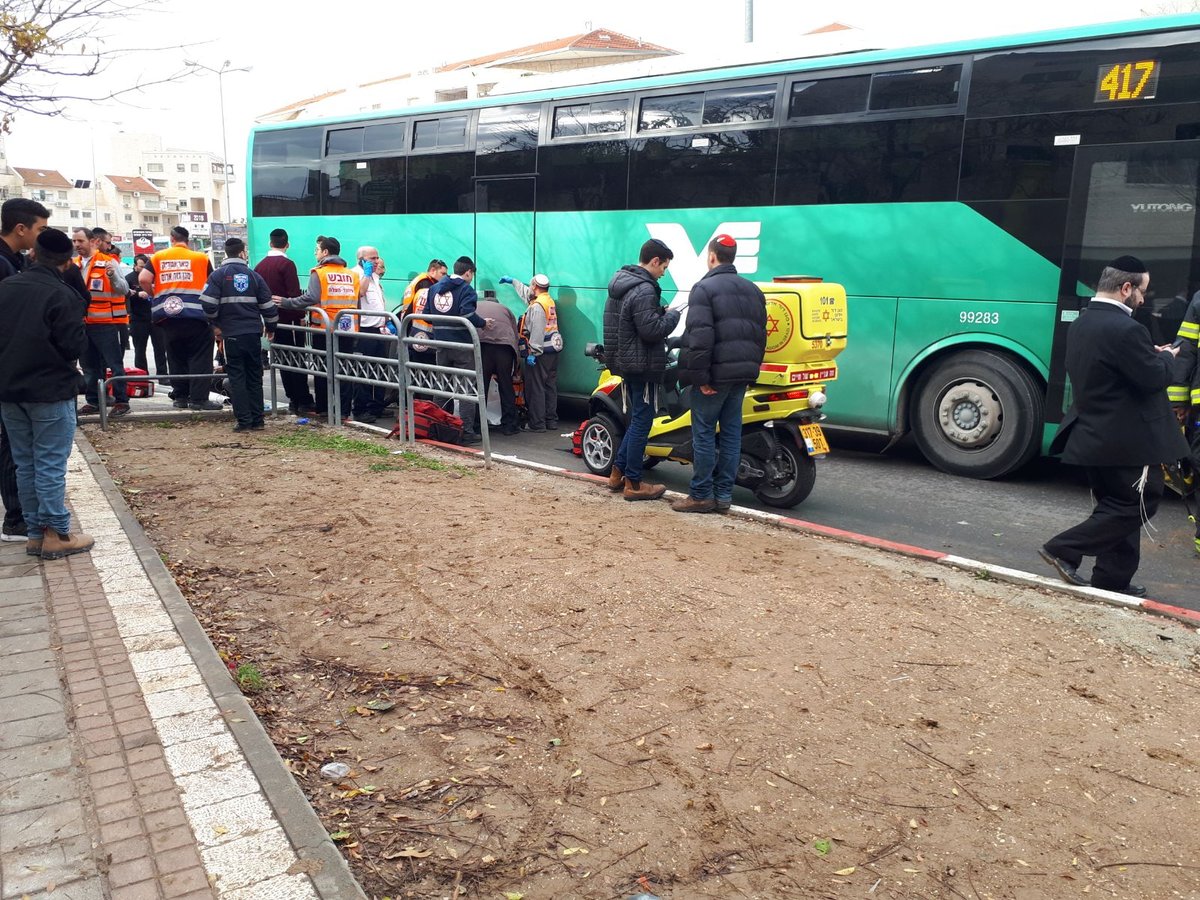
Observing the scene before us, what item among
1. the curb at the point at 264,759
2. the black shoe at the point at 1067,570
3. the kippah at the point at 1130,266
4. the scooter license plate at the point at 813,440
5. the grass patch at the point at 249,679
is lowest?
the grass patch at the point at 249,679

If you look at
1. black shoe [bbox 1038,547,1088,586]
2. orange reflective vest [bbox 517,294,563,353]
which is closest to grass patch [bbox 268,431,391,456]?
orange reflective vest [bbox 517,294,563,353]

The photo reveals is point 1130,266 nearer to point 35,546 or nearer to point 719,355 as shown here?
point 719,355

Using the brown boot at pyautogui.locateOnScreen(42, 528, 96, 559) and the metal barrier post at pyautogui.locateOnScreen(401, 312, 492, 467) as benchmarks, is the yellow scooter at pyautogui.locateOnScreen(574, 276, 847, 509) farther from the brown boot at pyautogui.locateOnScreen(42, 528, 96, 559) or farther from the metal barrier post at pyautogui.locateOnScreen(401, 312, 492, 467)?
the brown boot at pyautogui.locateOnScreen(42, 528, 96, 559)

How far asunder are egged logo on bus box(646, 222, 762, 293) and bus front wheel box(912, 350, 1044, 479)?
84.3 inches

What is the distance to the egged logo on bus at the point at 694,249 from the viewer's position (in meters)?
10.0

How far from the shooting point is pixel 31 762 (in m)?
3.50

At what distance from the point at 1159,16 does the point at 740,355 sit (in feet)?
14.1

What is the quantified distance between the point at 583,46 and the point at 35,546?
38173mm

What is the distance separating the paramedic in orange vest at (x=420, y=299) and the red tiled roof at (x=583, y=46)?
3010 centimetres

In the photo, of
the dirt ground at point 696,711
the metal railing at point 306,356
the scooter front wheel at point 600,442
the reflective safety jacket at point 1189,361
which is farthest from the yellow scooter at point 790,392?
the metal railing at point 306,356

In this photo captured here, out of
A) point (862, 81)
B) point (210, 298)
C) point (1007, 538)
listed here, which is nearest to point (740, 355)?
point (1007, 538)

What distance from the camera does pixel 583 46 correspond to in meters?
40.0

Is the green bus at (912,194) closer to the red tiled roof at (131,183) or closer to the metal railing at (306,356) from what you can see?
the metal railing at (306,356)

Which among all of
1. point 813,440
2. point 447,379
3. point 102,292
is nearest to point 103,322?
point 102,292
